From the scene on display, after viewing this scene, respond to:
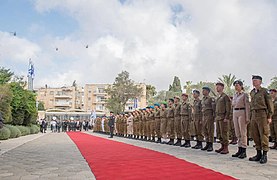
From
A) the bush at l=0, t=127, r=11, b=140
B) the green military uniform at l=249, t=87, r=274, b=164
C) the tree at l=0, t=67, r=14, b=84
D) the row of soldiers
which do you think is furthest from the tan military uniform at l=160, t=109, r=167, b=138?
the tree at l=0, t=67, r=14, b=84

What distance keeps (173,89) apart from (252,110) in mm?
58236

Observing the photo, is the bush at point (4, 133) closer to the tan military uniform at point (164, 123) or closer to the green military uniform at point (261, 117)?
the tan military uniform at point (164, 123)

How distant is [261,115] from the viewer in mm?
6285

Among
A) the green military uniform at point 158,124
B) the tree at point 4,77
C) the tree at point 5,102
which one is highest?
the tree at point 4,77

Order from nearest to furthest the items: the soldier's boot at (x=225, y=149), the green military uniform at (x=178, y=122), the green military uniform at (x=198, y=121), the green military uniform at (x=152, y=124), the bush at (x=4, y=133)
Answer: the soldier's boot at (x=225, y=149), the green military uniform at (x=198, y=121), the green military uniform at (x=178, y=122), the green military uniform at (x=152, y=124), the bush at (x=4, y=133)

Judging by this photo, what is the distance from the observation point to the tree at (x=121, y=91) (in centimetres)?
4531

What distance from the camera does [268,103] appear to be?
20.5 feet

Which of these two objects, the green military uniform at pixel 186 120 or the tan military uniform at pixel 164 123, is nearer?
the green military uniform at pixel 186 120

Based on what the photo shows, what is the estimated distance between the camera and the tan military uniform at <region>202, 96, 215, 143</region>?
8.62 m

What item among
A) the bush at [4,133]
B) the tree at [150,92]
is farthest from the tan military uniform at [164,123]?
the tree at [150,92]

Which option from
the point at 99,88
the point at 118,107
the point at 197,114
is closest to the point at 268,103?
the point at 197,114

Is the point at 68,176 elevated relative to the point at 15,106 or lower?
lower

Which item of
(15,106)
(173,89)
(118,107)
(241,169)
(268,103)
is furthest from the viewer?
(173,89)

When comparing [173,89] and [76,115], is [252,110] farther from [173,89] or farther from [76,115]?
[173,89]
